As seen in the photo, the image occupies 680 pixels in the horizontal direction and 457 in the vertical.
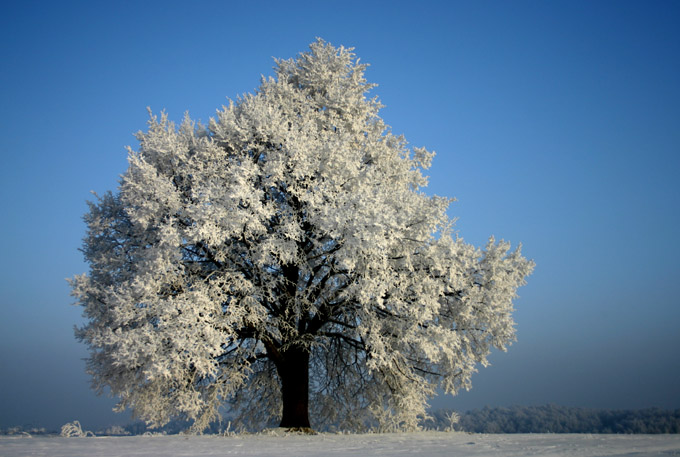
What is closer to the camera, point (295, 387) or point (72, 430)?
point (72, 430)

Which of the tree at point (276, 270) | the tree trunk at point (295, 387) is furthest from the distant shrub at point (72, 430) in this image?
the tree trunk at point (295, 387)

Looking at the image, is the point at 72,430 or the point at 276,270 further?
the point at 276,270

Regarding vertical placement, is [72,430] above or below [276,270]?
below

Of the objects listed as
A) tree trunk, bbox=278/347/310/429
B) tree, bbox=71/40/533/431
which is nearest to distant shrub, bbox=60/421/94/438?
tree, bbox=71/40/533/431

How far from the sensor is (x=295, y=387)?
46.2 ft

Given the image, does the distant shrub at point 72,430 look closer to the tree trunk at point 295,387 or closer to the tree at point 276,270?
the tree at point 276,270

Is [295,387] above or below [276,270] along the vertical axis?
below

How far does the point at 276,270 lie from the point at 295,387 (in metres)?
3.38

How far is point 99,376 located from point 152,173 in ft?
19.7

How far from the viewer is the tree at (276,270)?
11.7m

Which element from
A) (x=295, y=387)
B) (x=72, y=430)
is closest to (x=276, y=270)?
(x=295, y=387)

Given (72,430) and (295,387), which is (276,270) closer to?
(295,387)

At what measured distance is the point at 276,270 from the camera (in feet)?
46.7

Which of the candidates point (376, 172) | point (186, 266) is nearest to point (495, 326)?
point (376, 172)
